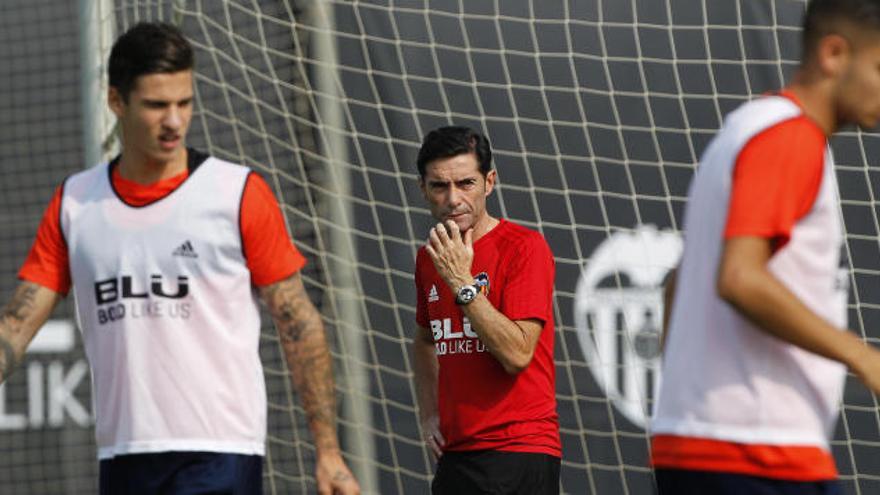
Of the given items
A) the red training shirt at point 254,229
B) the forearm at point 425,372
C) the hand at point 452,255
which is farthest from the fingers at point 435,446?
the red training shirt at point 254,229

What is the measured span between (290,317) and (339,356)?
302 centimetres

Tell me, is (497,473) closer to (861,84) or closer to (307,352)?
(307,352)

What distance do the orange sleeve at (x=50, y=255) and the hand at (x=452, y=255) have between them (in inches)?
42.5

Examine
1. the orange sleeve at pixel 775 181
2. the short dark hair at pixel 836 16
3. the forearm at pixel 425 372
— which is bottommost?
the forearm at pixel 425 372

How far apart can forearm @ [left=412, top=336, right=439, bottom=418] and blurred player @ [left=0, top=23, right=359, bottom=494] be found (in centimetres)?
114

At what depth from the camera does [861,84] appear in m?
2.72

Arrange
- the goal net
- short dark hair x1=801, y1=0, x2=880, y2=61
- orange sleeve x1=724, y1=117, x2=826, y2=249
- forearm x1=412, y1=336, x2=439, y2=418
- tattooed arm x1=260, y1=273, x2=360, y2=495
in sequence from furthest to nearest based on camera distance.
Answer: the goal net < forearm x1=412, y1=336, x2=439, y2=418 < tattooed arm x1=260, y1=273, x2=360, y2=495 < short dark hair x1=801, y1=0, x2=880, y2=61 < orange sleeve x1=724, y1=117, x2=826, y2=249

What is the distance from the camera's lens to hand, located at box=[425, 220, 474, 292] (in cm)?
433

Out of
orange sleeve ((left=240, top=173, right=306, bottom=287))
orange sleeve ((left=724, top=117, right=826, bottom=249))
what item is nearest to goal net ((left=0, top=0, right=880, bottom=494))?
orange sleeve ((left=240, top=173, right=306, bottom=287))

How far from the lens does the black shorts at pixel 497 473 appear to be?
4.41 meters

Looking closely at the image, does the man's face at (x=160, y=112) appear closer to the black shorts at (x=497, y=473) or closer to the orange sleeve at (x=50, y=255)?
the orange sleeve at (x=50, y=255)

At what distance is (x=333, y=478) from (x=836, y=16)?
4.69 ft

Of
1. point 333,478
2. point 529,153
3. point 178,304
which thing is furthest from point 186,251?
point 529,153

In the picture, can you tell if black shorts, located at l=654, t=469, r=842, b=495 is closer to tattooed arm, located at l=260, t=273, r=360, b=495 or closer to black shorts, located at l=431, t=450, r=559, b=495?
tattooed arm, located at l=260, t=273, r=360, b=495
